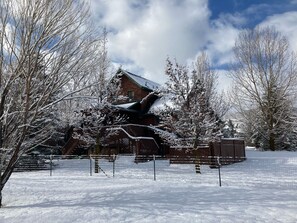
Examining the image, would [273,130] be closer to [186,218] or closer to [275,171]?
[275,171]

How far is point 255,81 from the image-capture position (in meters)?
29.6

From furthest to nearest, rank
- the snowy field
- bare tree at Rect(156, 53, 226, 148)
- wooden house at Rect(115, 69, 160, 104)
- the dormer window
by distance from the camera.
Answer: the dormer window, wooden house at Rect(115, 69, 160, 104), bare tree at Rect(156, 53, 226, 148), the snowy field

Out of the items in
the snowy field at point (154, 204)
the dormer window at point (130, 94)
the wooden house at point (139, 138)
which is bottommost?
the snowy field at point (154, 204)

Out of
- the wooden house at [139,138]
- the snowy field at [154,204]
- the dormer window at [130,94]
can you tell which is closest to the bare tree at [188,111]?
the wooden house at [139,138]

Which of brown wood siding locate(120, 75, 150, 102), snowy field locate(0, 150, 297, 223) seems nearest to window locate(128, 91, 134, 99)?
brown wood siding locate(120, 75, 150, 102)

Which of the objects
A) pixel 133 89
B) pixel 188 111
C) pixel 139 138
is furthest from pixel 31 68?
pixel 133 89

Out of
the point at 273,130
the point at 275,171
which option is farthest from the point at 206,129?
the point at 273,130

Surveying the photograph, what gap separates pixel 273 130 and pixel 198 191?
21278mm

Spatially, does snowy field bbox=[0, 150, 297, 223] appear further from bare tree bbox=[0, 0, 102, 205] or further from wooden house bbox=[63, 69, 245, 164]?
wooden house bbox=[63, 69, 245, 164]

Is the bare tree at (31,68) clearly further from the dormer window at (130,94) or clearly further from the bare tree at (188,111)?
the dormer window at (130,94)

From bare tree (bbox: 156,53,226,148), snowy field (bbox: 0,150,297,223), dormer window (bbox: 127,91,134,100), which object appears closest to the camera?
snowy field (bbox: 0,150,297,223)

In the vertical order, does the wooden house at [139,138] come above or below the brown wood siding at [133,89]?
below

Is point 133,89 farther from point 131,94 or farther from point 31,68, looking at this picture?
point 31,68

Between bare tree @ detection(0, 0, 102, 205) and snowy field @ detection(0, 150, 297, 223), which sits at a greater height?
bare tree @ detection(0, 0, 102, 205)
